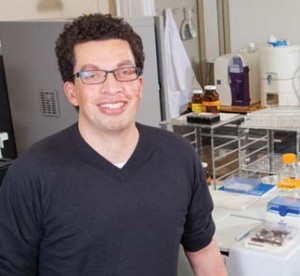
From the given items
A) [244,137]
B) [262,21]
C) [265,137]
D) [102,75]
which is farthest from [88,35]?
[262,21]

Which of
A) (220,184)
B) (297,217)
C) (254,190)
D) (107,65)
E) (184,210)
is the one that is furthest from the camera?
(220,184)

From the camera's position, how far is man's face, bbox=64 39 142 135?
114 cm

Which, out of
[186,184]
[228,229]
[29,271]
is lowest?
[228,229]

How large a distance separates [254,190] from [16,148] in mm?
970

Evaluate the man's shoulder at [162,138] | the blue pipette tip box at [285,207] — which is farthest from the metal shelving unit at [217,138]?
the man's shoulder at [162,138]

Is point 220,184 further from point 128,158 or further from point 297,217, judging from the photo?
point 128,158

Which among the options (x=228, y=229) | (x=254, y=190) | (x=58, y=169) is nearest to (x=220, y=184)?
(x=254, y=190)

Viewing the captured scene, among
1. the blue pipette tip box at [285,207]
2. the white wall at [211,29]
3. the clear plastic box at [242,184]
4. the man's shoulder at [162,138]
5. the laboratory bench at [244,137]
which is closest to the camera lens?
the man's shoulder at [162,138]

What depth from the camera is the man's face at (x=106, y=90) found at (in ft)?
3.74

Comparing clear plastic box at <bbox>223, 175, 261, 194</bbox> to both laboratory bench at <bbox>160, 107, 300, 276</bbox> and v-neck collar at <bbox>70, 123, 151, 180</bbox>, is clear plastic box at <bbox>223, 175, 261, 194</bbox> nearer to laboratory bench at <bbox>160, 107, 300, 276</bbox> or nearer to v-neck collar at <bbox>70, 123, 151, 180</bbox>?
laboratory bench at <bbox>160, 107, 300, 276</bbox>

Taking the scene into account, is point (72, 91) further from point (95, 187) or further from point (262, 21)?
point (262, 21)

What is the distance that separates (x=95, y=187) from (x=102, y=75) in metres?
0.25

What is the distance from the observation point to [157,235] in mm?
1217

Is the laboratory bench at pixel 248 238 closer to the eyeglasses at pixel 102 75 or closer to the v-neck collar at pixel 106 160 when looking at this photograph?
the v-neck collar at pixel 106 160
